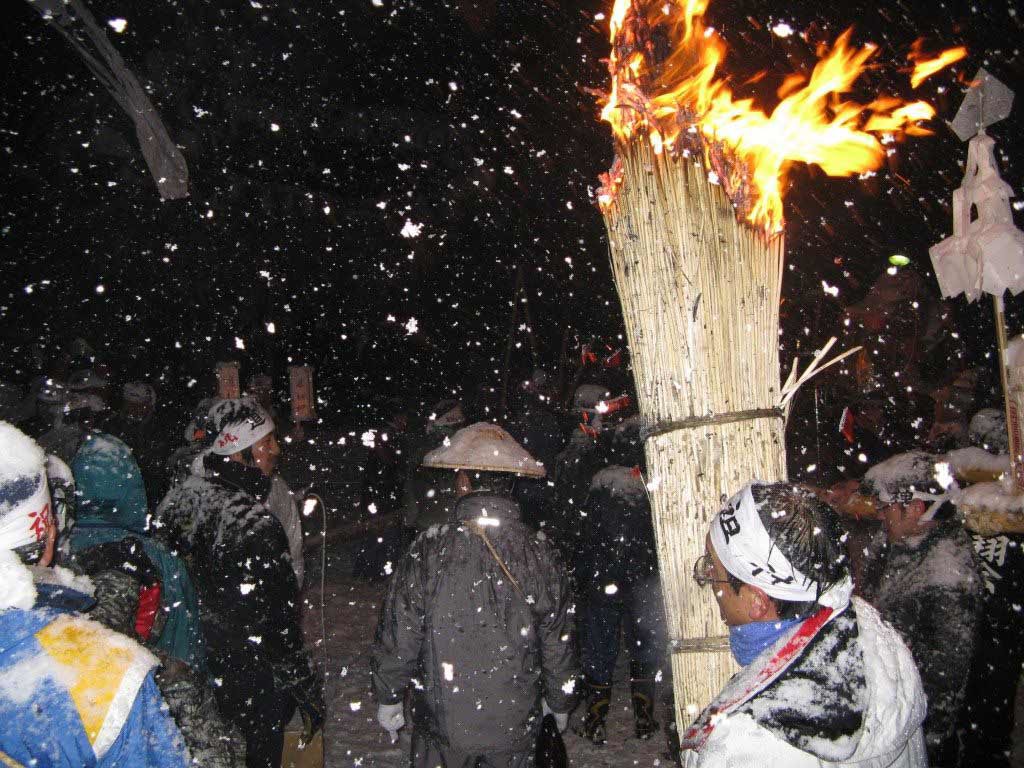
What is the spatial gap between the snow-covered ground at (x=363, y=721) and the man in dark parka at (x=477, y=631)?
6.67 feet

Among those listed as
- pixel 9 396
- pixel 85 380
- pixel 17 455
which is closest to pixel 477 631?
pixel 17 455

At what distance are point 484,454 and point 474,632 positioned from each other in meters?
0.79

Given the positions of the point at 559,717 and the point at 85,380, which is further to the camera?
the point at 85,380

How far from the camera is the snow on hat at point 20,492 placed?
1.56m

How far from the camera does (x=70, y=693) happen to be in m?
1.48

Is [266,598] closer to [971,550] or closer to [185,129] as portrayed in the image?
[971,550]

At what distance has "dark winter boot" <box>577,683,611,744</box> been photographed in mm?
4773

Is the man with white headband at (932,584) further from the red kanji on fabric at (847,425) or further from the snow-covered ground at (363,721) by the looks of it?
the red kanji on fabric at (847,425)

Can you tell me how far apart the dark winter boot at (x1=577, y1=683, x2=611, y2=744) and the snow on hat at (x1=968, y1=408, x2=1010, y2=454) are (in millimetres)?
3323

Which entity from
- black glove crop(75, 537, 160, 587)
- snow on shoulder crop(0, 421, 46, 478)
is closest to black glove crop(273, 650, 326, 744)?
black glove crop(75, 537, 160, 587)

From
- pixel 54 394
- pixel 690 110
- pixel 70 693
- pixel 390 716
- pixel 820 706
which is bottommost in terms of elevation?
pixel 390 716

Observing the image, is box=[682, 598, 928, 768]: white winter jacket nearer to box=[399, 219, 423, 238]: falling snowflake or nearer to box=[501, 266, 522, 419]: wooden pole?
box=[501, 266, 522, 419]: wooden pole

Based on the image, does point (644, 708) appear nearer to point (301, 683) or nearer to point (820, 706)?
point (301, 683)

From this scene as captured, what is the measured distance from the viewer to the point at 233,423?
135 inches
